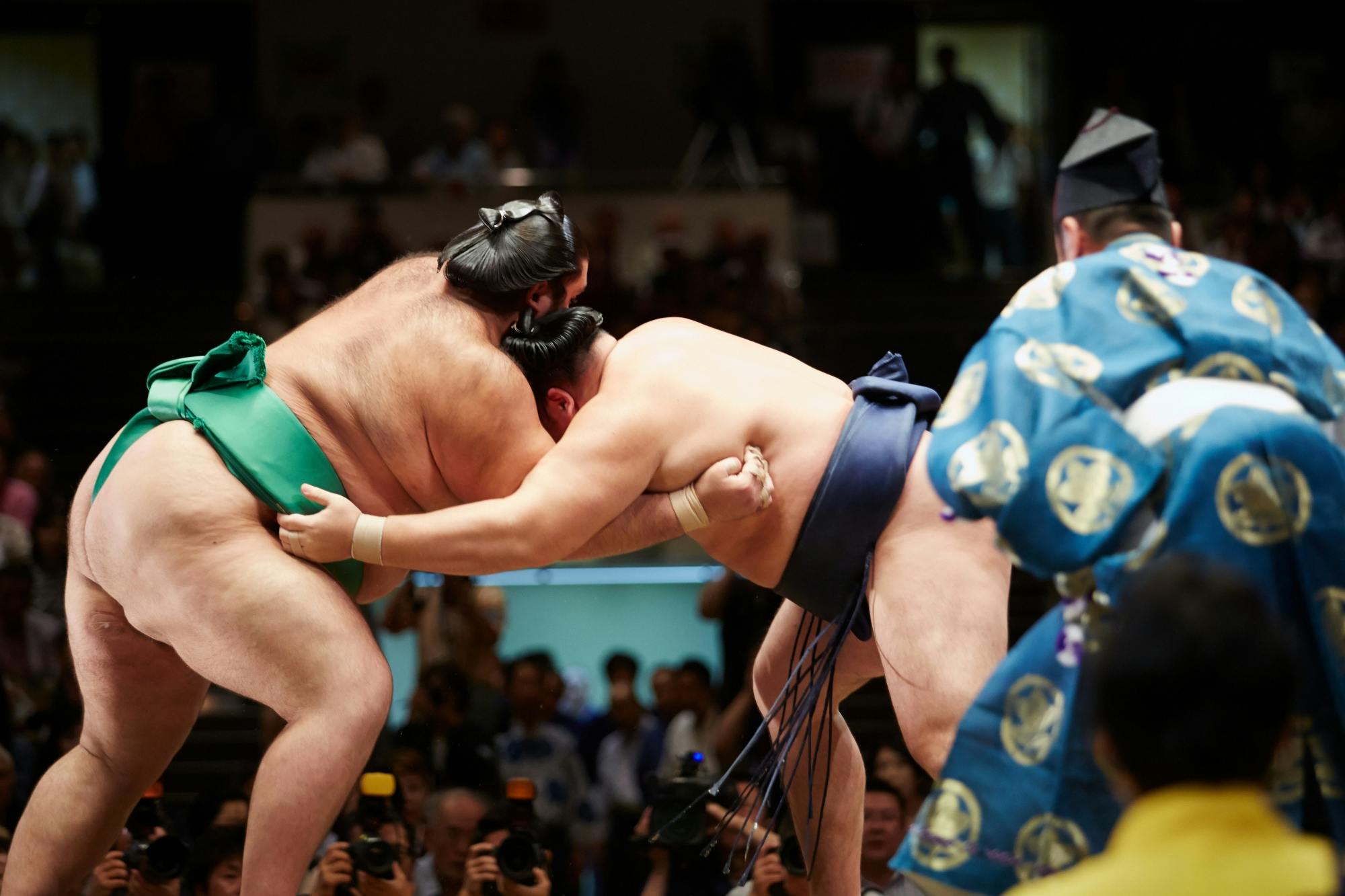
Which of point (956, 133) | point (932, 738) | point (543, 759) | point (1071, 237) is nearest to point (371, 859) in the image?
point (932, 738)

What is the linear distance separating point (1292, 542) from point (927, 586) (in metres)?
0.60

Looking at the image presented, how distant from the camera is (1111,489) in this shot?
1.49 meters

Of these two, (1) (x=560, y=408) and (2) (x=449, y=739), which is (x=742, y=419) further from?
(2) (x=449, y=739)

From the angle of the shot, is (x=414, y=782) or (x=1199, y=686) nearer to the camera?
(x=1199, y=686)

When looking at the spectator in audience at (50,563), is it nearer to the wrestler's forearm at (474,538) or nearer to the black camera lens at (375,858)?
the black camera lens at (375,858)

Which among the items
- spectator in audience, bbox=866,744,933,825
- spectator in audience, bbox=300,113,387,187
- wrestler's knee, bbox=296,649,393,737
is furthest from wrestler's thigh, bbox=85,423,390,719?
spectator in audience, bbox=300,113,387,187

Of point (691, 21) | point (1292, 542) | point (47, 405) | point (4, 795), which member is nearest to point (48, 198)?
point (47, 405)

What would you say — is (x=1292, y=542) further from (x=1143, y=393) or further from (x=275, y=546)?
(x=275, y=546)

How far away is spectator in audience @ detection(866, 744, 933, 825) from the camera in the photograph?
11.1ft

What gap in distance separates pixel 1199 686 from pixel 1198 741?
0.04 m

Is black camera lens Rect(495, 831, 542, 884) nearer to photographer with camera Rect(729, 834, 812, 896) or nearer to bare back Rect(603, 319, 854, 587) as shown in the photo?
photographer with camera Rect(729, 834, 812, 896)

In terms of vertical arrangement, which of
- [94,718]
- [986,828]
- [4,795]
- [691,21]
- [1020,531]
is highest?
[691,21]

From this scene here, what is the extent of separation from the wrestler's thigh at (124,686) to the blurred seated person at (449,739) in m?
1.35

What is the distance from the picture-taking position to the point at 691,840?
2893 mm
